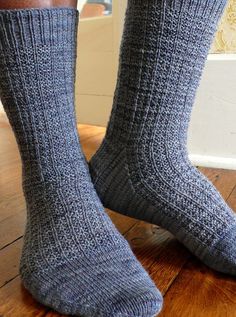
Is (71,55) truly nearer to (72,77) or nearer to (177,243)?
(72,77)

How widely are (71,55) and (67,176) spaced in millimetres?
159

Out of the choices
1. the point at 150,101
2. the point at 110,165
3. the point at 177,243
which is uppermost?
the point at 150,101

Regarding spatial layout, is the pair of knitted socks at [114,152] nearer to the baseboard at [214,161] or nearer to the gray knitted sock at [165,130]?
the gray knitted sock at [165,130]

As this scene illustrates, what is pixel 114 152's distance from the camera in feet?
1.94

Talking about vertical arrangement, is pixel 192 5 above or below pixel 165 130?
above

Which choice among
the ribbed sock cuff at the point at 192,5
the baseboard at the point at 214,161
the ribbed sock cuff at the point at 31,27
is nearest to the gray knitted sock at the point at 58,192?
the ribbed sock cuff at the point at 31,27

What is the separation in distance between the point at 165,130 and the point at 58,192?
0.16 m

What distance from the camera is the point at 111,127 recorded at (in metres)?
0.59

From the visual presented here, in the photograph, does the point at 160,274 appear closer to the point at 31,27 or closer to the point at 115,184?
the point at 115,184

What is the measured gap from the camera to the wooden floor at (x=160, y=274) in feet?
1.54

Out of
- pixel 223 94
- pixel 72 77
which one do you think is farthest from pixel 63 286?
pixel 223 94

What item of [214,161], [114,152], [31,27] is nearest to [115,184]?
[114,152]

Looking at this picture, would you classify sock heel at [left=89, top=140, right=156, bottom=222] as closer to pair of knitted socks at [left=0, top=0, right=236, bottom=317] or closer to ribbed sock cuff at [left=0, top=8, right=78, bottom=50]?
pair of knitted socks at [left=0, top=0, right=236, bottom=317]

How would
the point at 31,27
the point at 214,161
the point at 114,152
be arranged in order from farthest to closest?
the point at 214,161, the point at 114,152, the point at 31,27
